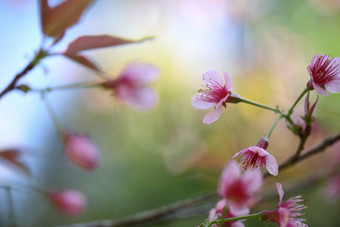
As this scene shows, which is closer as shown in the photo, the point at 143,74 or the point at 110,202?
the point at 143,74

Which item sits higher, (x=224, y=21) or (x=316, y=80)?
(x=224, y=21)

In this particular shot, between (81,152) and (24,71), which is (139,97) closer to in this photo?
(81,152)

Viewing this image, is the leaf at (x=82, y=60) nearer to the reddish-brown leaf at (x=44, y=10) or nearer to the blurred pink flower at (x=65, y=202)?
the reddish-brown leaf at (x=44, y=10)

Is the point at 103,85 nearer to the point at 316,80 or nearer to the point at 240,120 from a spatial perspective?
the point at 316,80

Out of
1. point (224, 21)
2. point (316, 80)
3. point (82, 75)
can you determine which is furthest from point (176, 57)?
point (316, 80)

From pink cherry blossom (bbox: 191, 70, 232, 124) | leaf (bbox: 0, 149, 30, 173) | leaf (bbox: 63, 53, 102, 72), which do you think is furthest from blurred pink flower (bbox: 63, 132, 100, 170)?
pink cherry blossom (bbox: 191, 70, 232, 124)

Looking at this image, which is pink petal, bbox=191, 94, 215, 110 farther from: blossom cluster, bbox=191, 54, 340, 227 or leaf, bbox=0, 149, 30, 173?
leaf, bbox=0, 149, 30, 173

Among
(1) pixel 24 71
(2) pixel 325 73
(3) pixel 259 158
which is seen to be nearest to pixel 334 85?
(2) pixel 325 73
